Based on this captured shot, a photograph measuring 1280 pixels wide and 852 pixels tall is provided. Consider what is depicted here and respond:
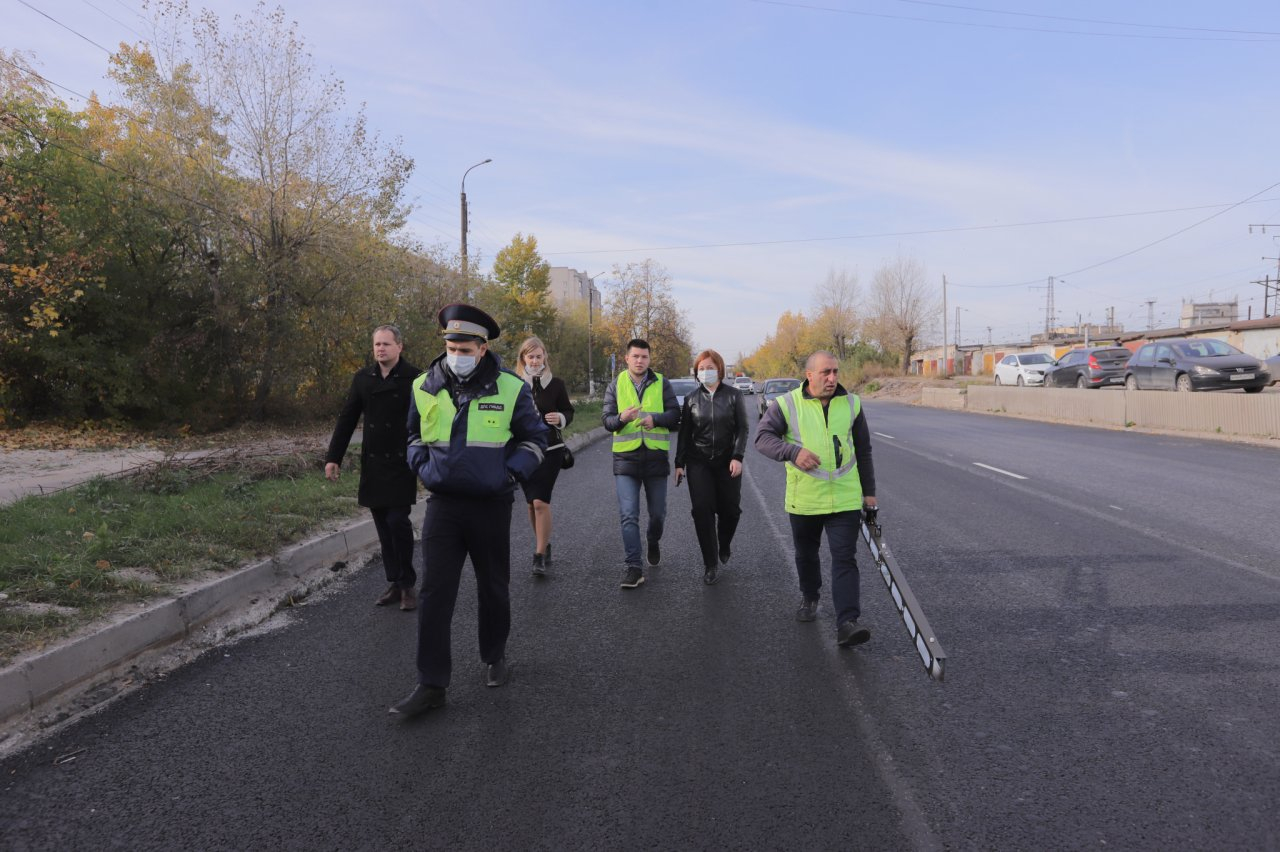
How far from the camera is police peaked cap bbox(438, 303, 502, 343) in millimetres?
4020

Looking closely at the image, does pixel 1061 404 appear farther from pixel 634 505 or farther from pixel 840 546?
pixel 840 546

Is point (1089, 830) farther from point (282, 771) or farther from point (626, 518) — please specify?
point (626, 518)

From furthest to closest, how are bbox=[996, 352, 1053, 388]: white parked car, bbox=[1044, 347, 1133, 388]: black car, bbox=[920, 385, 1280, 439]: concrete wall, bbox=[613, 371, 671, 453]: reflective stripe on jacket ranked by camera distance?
bbox=[996, 352, 1053, 388]: white parked car → bbox=[1044, 347, 1133, 388]: black car → bbox=[920, 385, 1280, 439]: concrete wall → bbox=[613, 371, 671, 453]: reflective stripe on jacket

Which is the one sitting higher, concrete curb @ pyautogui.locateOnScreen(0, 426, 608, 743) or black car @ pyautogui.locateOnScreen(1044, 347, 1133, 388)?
black car @ pyautogui.locateOnScreen(1044, 347, 1133, 388)

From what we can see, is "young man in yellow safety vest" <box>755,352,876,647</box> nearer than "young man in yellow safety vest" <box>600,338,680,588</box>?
Yes

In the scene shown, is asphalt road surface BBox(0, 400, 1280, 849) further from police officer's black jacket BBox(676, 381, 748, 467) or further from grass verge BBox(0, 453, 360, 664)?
police officer's black jacket BBox(676, 381, 748, 467)

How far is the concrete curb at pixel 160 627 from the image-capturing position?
4020 millimetres

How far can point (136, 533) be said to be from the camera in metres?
6.62

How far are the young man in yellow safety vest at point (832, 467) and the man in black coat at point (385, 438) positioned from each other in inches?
99.2

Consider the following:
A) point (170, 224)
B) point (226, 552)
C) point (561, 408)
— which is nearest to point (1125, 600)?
point (561, 408)

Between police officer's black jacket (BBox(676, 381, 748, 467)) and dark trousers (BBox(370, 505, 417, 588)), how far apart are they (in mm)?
2094

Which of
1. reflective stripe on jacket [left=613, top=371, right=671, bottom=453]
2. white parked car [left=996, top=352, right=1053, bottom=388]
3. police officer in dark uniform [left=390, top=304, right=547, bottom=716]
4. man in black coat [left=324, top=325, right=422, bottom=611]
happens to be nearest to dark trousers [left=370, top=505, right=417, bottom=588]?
man in black coat [left=324, top=325, right=422, bottom=611]

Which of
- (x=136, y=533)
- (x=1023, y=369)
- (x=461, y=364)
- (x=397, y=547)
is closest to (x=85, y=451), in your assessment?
(x=136, y=533)

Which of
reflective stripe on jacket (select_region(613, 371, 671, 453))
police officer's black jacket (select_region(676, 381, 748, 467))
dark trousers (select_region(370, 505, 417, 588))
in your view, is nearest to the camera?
dark trousers (select_region(370, 505, 417, 588))
